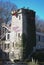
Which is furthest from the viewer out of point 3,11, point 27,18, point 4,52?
point 3,11

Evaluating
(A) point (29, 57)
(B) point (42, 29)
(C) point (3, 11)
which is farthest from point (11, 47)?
(B) point (42, 29)

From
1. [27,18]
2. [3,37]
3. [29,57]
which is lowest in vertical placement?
[29,57]

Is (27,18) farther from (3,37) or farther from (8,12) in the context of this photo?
(8,12)

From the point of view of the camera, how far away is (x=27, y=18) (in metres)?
45.9

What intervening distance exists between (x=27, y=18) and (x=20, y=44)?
5147mm

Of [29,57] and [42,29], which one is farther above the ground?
[42,29]

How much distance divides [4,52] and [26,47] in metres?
6.95

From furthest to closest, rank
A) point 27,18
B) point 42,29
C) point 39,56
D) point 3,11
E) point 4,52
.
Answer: point 42,29
point 3,11
point 4,52
point 27,18
point 39,56

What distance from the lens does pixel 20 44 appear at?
45.1 meters

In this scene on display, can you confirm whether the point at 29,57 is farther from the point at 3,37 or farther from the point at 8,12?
the point at 8,12

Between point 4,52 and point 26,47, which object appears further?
point 4,52

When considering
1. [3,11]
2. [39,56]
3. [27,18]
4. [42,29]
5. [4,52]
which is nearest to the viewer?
[39,56]

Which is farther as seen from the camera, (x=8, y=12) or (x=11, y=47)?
(x=8, y=12)

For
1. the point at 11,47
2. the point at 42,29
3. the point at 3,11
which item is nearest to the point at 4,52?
the point at 11,47
